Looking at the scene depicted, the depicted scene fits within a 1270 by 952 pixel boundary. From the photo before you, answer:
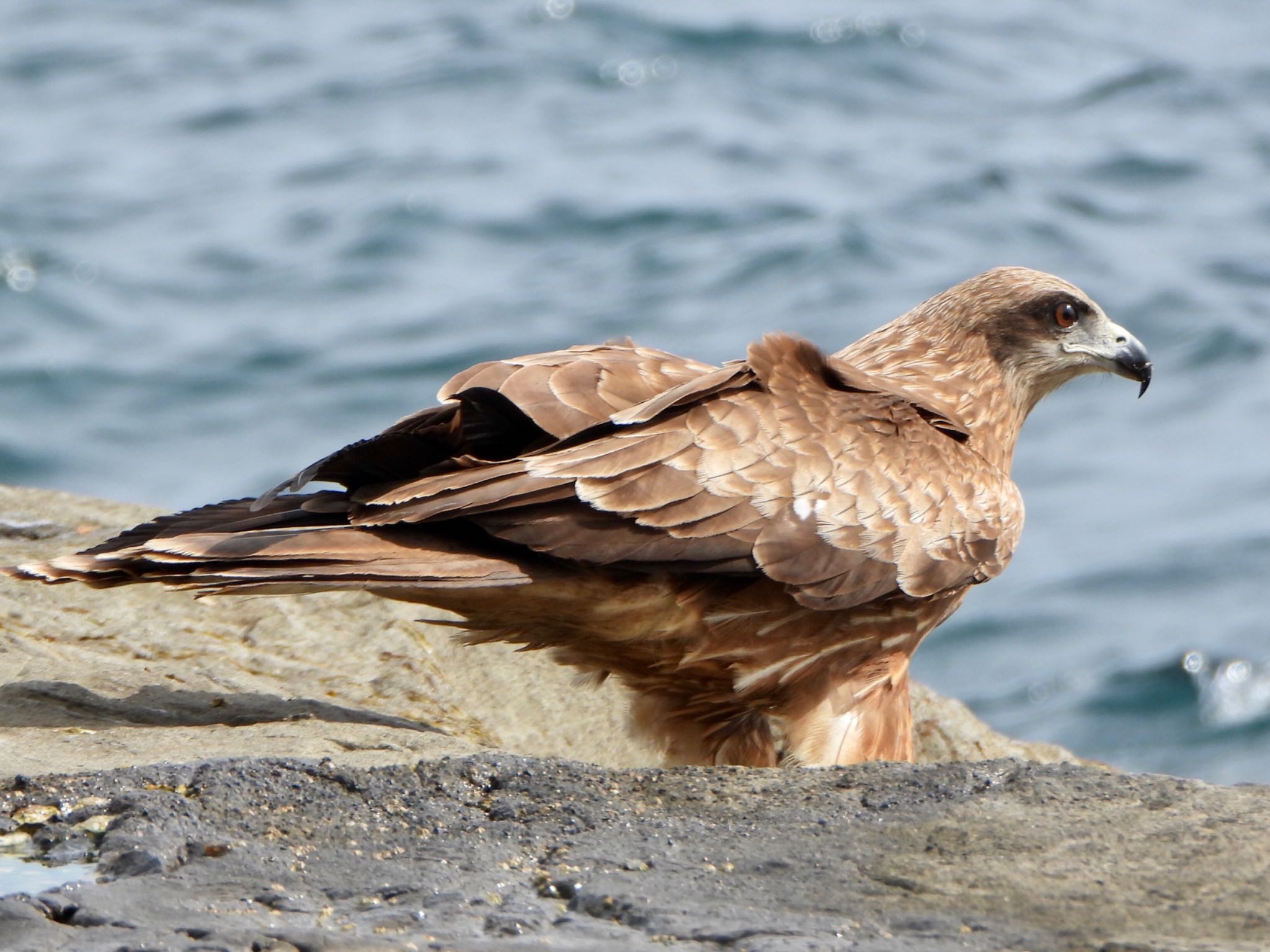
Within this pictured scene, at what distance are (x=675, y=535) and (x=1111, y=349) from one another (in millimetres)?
2428

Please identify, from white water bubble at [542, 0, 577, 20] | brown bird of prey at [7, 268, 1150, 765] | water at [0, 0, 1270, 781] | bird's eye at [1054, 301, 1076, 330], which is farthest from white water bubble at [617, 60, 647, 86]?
brown bird of prey at [7, 268, 1150, 765]

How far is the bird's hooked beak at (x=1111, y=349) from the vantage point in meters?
6.18

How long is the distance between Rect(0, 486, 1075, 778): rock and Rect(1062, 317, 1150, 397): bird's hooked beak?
52.9 inches

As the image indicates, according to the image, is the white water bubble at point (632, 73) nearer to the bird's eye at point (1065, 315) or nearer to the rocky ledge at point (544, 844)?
the bird's eye at point (1065, 315)

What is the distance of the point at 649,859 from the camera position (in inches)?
129

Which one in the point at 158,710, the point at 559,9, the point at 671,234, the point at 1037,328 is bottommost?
the point at 671,234

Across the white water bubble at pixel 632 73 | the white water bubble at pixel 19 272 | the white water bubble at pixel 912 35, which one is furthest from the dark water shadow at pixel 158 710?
the white water bubble at pixel 912 35

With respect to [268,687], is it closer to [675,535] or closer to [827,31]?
[675,535]

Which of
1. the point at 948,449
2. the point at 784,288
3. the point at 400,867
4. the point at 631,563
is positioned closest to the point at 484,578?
the point at 631,563

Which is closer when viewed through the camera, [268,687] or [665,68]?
[268,687]

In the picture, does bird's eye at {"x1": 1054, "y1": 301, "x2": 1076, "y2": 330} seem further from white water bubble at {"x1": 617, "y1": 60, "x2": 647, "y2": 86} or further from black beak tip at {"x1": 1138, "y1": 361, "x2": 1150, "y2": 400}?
white water bubble at {"x1": 617, "y1": 60, "x2": 647, "y2": 86}

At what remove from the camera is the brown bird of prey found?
4402 millimetres

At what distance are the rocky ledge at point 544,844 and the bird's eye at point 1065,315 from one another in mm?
2481

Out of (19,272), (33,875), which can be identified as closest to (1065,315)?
(33,875)
